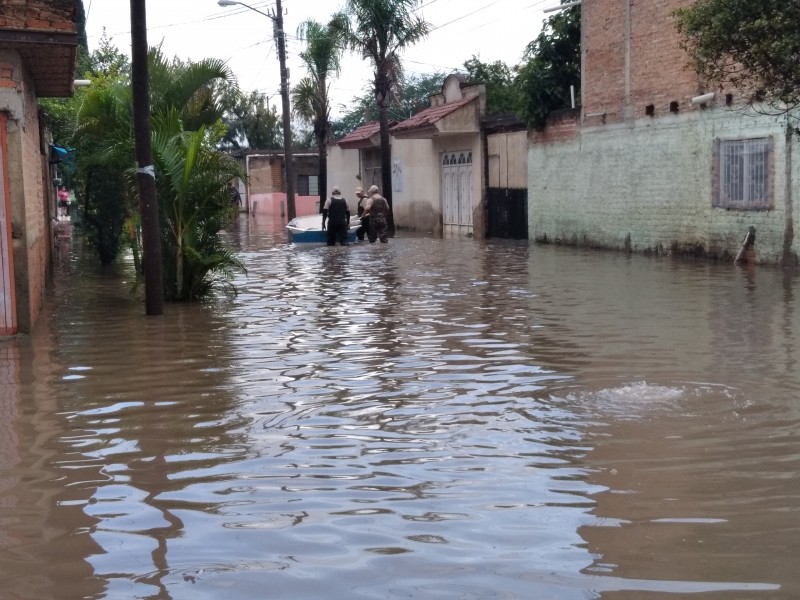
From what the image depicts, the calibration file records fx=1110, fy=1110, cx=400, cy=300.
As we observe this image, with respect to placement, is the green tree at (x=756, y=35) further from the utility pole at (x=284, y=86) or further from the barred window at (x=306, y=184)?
the barred window at (x=306, y=184)

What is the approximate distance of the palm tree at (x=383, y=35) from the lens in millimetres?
33438

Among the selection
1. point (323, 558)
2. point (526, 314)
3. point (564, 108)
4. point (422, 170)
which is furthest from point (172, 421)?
point (422, 170)

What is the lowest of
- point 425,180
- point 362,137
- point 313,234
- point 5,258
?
point 313,234

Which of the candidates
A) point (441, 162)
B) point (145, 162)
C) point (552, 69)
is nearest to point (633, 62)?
point (552, 69)

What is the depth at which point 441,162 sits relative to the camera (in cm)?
3578

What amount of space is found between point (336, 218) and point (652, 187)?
889 centimetres

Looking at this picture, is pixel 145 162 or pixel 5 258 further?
pixel 145 162

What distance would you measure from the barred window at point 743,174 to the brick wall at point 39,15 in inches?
495

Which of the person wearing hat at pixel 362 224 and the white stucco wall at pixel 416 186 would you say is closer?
the person wearing hat at pixel 362 224

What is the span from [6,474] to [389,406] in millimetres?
2755

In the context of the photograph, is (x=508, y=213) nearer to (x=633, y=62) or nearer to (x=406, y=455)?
(x=633, y=62)

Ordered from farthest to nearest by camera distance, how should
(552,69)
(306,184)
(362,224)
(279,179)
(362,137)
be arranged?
(279,179)
(306,184)
(362,137)
(362,224)
(552,69)

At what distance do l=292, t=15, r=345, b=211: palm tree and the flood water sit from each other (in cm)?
2711

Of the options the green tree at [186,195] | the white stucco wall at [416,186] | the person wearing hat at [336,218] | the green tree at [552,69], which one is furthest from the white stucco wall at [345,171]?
the green tree at [186,195]
